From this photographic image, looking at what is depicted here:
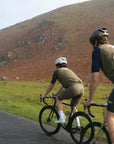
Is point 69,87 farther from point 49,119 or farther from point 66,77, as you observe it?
point 49,119

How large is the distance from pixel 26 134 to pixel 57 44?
2062 inches

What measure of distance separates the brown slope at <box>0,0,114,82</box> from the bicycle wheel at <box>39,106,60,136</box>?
31.6 meters

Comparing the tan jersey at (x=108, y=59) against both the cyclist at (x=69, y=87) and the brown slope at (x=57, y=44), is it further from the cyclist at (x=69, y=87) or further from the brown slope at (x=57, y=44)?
the brown slope at (x=57, y=44)

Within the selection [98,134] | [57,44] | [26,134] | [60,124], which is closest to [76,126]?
Answer: [60,124]

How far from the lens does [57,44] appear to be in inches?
2235

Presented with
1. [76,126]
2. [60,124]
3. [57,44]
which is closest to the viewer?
[76,126]

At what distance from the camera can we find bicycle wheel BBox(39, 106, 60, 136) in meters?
5.32

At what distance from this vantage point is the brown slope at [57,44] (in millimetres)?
45188

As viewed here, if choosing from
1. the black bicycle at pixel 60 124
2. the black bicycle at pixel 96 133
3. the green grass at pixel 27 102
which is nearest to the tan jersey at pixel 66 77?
the black bicycle at pixel 60 124

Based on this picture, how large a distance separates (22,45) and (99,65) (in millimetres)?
63455

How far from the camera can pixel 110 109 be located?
2922 mm

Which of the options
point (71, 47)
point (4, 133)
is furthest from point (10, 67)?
point (4, 133)

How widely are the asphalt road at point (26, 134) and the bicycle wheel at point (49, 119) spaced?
0.47 feet

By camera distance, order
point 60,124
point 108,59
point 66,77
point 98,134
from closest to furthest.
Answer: point 108,59
point 98,134
point 66,77
point 60,124
